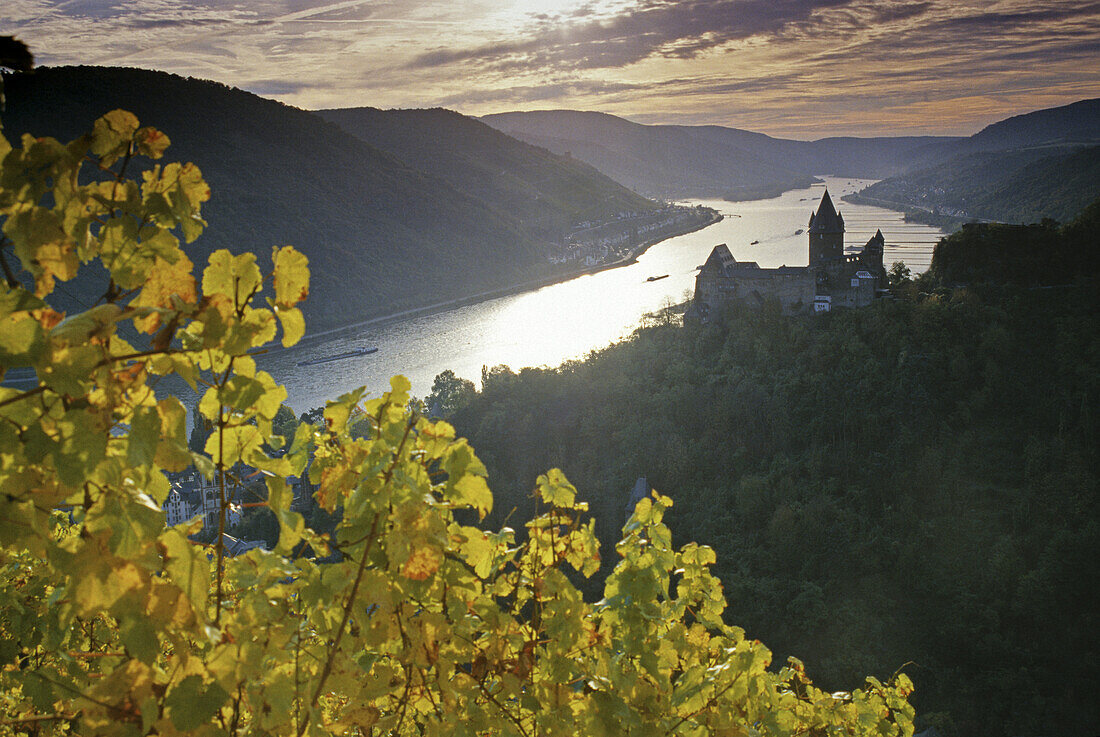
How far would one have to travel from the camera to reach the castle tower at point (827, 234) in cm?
1862

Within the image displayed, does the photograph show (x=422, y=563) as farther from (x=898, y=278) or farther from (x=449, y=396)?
(x=898, y=278)

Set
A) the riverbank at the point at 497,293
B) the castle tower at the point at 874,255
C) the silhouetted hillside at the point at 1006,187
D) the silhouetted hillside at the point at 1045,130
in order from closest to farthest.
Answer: the castle tower at the point at 874,255 < the riverbank at the point at 497,293 < the silhouetted hillside at the point at 1006,187 < the silhouetted hillside at the point at 1045,130

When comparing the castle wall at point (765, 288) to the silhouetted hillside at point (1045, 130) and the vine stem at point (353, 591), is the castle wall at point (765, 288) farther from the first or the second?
the silhouetted hillside at point (1045, 130)

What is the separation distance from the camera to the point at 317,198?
4150 cm

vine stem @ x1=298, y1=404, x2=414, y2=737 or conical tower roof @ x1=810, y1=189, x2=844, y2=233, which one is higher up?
vine stem @ x1=298, y1=404, x2=414, y2=737

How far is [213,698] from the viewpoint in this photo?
724 mm

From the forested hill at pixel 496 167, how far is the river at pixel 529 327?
11.5 m

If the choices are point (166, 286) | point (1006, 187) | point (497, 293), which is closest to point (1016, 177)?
point (1006, 187)

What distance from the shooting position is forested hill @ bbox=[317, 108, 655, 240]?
56219 millimetres

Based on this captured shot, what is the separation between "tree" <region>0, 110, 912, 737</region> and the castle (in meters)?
16.0

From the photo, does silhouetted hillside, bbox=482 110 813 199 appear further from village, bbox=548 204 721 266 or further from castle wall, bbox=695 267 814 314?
castle wall, bbox=695 267 814 314

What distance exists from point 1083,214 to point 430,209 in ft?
118

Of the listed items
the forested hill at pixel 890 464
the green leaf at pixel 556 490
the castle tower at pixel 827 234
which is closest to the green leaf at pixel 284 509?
the green leaf at pixel 556 490

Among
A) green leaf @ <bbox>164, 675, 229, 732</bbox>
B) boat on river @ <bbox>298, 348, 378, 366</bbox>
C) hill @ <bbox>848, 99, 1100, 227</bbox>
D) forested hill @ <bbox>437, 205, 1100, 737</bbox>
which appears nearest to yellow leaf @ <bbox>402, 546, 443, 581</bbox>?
green leaf @ <bbox>164, 675, 229, 732</bbox>
